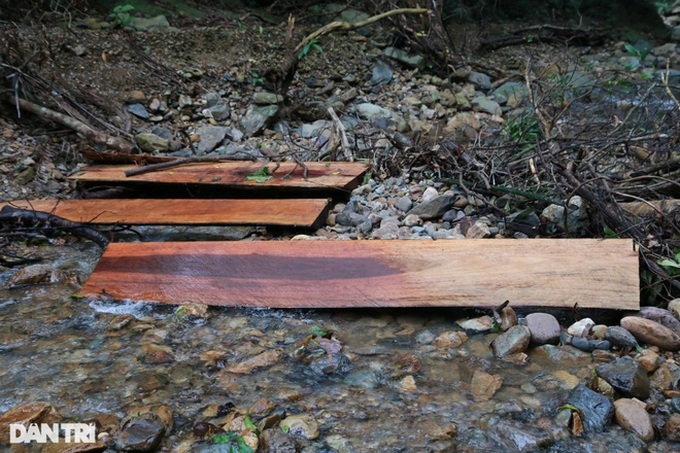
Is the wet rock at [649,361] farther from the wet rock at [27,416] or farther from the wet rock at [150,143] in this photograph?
the wet rock at [150,143]

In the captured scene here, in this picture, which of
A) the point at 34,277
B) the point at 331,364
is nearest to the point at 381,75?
the point at 34,277

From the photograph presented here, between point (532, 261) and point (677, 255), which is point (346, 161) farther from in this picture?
point (677, 255)

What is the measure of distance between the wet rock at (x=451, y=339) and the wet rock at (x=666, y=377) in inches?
24.4

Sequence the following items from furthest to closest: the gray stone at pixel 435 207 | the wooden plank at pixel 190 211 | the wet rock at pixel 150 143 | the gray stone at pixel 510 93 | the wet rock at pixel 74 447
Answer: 1. the gray stone at pixel 510 93
2. the wet rock at pixel 150 143
3. the gray stone at pixel 435 207
4. the wooden plank at pixel 190 211
5. the wet rock at pixel 74 447

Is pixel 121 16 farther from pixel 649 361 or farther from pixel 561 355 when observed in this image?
pixel 649 361

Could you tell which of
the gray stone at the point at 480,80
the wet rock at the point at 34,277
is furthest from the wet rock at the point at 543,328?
the gray stone at the point at 480,80

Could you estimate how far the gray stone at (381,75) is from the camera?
6.77 meters

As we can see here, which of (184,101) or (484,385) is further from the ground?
(184,101)

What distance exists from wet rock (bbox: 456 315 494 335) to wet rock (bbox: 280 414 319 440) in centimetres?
75

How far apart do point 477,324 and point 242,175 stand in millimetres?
2014

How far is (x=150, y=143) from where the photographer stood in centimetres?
464

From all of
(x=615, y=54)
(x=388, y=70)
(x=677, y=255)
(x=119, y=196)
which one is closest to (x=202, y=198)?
(x=119, y=196)

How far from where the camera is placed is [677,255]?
2.18 meters

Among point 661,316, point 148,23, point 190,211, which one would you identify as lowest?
point 661,316
